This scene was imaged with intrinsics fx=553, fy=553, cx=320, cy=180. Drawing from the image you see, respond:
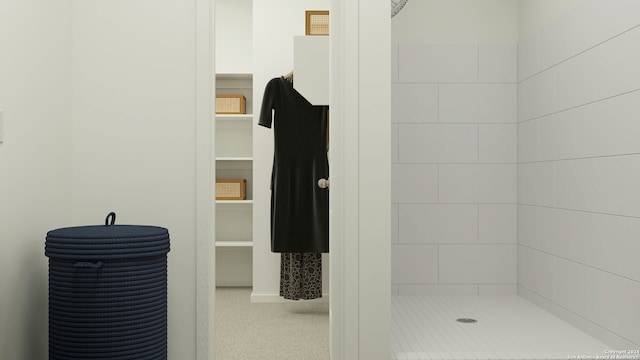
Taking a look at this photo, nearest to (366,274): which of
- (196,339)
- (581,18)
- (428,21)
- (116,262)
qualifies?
(196,339)

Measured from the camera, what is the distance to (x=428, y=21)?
11.0 ft

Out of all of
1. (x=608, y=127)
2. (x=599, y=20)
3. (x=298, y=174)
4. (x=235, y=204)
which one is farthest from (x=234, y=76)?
(x=608, y=127)

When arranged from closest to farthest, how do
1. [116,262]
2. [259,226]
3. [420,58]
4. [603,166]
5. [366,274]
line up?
1. [116,262]
2. [366,274]
3. [603,166]
4. [420,58]
5. [259,226]

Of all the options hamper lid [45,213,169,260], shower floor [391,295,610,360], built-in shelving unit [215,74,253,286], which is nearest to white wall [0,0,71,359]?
hamper lid [45,213,169,260]

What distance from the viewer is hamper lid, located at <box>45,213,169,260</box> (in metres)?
1.84

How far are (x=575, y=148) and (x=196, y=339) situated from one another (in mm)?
1940

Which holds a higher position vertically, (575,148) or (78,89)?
(78,89)

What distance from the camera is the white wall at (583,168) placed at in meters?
2.21

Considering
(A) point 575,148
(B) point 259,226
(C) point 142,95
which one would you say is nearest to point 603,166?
(A) point 575,148

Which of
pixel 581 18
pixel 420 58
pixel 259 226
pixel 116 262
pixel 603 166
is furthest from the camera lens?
pixel 259 226

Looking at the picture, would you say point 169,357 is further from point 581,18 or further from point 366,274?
point 581,18

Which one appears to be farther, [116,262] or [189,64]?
[189,64]

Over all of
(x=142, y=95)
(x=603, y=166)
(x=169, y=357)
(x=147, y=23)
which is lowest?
(x=169, y=357)

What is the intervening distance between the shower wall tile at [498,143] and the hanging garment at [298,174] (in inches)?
44.3
